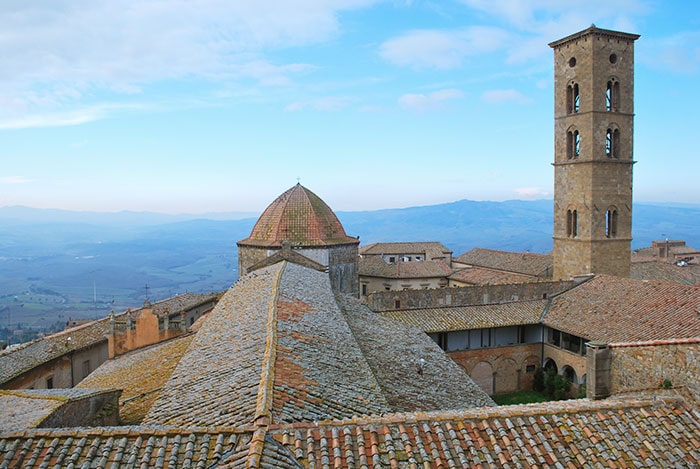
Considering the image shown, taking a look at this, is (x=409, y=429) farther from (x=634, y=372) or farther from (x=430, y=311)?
(x=430, y=311)

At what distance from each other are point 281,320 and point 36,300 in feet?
400

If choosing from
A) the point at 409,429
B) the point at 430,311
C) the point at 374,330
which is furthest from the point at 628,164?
the point at 409,429

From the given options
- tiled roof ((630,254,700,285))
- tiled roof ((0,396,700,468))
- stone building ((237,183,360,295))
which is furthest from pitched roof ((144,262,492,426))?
tiled roof ((630,254,700,285))

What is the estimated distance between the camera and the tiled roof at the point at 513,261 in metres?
42.1

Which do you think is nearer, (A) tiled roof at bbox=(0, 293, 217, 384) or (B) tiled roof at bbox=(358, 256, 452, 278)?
(A) tiled roof at bbox=(0, 293, 217, 384)

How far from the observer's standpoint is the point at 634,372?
11406 millimetres

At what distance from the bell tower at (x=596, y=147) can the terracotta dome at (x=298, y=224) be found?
1275cm

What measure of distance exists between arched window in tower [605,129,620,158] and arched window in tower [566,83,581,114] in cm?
215

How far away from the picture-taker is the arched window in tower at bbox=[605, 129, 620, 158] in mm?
29594

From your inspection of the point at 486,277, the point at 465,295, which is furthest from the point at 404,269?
the point at 465,295

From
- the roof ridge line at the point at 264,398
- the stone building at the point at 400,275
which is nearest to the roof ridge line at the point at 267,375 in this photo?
the roof ridge line at the point at 264,398

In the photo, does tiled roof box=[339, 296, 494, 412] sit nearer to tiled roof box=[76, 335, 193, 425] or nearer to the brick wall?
tiled roof box=[76, 335, 193, 425]

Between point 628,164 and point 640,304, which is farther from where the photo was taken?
point 628,164

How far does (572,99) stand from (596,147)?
314 cm
